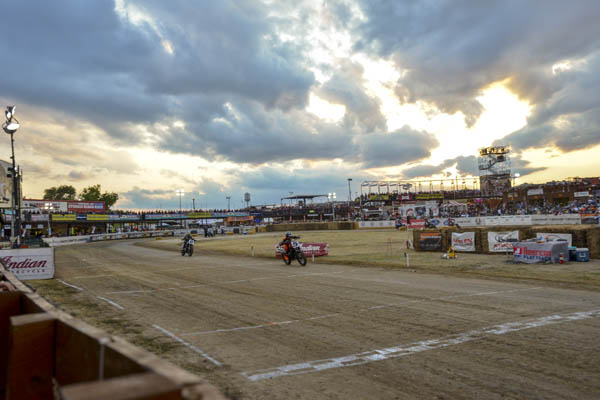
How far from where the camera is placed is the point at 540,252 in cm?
1805

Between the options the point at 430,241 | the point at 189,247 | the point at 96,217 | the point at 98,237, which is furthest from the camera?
the point at 96,217

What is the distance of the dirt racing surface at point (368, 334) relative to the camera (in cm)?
525

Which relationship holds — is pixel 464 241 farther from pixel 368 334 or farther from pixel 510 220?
pixel 510 220

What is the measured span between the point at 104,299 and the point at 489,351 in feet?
36.3

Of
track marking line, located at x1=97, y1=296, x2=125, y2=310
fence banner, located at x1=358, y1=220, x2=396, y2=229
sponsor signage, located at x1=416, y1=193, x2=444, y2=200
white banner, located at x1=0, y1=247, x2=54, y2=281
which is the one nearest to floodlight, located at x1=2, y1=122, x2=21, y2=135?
white banner, located at x1=0, y1=247, x2=54, y2=281

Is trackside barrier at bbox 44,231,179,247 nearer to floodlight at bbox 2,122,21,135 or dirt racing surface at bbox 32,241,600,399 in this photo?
floodlight at bbox 2,122,21,135

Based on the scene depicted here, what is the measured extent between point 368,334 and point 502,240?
17.9 meters

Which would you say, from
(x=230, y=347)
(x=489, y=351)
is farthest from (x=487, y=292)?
(x=230, y=347)

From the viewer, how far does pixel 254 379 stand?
18.1ft

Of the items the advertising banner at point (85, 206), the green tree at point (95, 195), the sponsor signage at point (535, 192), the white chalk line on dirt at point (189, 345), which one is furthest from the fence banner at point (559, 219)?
the green tree at point (95, 195)

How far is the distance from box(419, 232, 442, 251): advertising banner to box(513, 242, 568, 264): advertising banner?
611cm

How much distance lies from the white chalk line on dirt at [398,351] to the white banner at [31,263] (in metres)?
16.9

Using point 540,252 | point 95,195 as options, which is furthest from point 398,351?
point 95,195

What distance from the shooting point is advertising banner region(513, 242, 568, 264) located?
58.6ft
